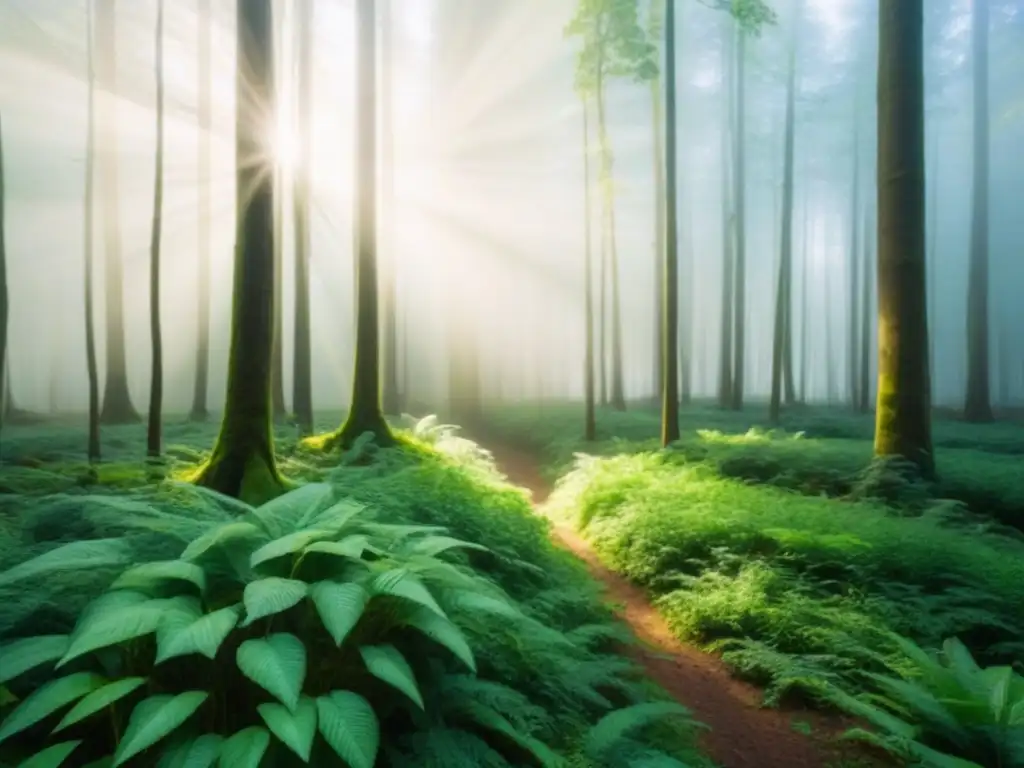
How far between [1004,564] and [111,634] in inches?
290

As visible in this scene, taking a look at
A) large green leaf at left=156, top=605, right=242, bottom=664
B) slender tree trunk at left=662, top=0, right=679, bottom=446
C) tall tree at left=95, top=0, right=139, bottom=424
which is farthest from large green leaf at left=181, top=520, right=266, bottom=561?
tall tree at left=95, top=0, right=139, bottom=424

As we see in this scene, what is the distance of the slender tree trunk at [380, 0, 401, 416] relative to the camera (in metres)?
20.6

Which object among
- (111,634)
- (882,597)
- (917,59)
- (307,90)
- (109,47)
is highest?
(109,47)

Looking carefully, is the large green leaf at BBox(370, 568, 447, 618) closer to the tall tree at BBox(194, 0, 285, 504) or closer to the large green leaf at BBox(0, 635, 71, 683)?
the large green leaf at BBox(0, 635, 71, 683)

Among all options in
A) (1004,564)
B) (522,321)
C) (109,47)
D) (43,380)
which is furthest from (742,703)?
(43,380)

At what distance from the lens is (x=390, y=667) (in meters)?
2.70

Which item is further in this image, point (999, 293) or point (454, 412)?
point (999, 293)

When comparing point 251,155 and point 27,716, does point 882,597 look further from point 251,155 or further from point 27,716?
point 251,155

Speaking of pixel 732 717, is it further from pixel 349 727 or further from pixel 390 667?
pixel 349 727

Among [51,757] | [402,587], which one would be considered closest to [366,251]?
[402,587]

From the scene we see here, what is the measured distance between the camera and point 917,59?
8523mm

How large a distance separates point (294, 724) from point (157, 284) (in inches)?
327

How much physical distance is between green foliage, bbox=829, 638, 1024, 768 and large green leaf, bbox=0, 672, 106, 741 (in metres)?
4.00

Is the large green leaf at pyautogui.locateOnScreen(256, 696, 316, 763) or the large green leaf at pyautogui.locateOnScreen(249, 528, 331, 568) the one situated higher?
the large green leaf at pyautogui.locateOnScreen(249, 528, 331, 568)
